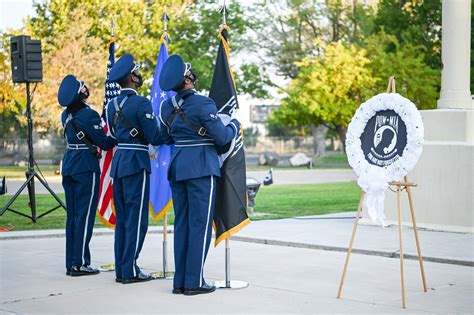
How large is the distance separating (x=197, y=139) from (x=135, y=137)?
1.01 m

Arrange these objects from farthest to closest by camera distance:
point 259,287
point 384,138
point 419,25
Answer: point 419,25 → point 259,287 → point 384,138

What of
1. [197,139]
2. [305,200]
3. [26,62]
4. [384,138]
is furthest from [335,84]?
[197,139]

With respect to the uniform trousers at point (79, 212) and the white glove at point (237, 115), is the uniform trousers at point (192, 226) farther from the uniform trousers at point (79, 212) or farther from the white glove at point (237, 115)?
the uniform trousers at point (79, 212)

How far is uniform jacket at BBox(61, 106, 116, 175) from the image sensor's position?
10.1 meters

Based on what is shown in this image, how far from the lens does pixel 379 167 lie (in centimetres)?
867

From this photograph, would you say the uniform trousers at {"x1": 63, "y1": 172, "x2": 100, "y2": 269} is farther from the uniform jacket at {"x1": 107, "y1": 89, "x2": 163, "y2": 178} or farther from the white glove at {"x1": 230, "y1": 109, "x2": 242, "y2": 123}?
the white glove at {"x1": 230, "y1": 109, "x2": 242, "y2": 123}

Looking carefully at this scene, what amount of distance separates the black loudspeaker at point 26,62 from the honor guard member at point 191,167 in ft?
26.7

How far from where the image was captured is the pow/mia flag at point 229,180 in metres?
9.11

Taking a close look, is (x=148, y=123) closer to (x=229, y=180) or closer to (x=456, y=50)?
(x=229, y=180)

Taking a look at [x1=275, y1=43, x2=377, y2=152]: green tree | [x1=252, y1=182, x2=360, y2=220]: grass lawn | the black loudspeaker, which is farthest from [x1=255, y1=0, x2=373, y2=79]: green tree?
the black loudspeaker

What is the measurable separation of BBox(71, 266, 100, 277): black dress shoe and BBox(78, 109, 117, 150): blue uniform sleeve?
58.9 inches

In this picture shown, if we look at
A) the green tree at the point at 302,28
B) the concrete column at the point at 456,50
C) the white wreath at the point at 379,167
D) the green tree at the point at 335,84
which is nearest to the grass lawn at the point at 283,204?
the concrete column at the point at 456,50

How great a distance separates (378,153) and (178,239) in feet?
7.60

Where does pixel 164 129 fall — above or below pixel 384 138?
above
